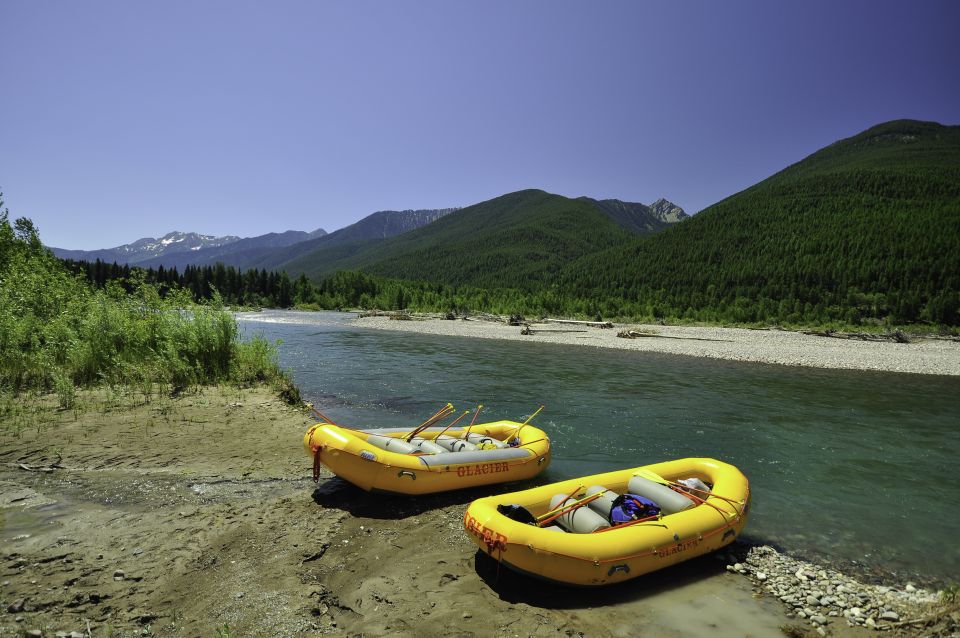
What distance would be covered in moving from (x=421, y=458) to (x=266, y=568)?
2.61 metres

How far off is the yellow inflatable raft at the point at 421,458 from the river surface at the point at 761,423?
94 centimetres

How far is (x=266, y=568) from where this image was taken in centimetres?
473

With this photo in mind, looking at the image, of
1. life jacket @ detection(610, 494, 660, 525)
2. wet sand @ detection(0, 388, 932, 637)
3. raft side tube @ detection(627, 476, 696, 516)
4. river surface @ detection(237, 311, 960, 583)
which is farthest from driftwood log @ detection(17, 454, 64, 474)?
raft side tube @ detection(627, 476, 696, 516)

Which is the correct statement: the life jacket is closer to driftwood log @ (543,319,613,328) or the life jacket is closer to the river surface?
the river surface

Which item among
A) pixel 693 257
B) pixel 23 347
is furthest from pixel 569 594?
pixel 693 257

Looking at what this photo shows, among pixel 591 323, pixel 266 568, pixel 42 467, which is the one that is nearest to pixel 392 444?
pixel 266 568

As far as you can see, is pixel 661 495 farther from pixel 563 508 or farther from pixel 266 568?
pixel 266 568

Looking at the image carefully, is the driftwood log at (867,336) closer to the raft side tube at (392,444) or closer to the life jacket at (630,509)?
the life jacket at (630,509)

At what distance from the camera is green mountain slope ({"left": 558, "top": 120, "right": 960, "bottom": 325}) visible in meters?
46.0

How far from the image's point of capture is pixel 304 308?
283 feet

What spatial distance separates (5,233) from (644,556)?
24449 millimetres

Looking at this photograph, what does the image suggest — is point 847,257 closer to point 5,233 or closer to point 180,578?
point 180,578

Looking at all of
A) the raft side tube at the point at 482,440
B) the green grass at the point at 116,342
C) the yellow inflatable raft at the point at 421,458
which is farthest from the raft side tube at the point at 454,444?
the green grass at the point at 116,342

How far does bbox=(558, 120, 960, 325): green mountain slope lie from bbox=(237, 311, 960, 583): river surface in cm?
3286
